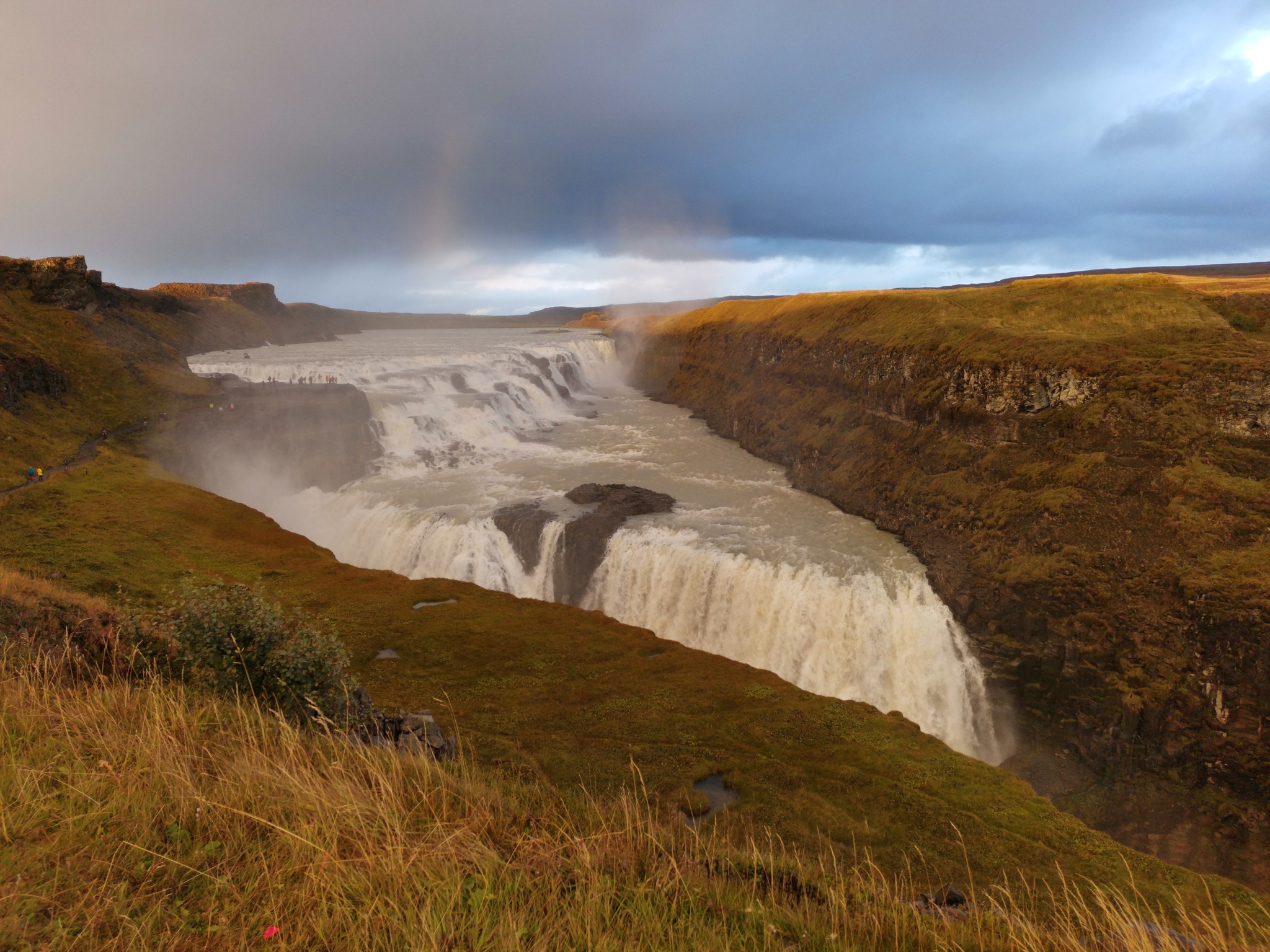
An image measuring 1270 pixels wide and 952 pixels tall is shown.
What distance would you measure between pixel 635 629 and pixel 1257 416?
27.0 meters

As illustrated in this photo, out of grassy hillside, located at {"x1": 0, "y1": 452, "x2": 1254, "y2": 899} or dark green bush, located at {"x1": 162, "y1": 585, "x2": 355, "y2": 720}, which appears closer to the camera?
dark green bush, located at {"x1": 162, "y1": 585, "x2": 355, "y2": 720}

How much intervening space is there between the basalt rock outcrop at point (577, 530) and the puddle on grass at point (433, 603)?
24.3 ft

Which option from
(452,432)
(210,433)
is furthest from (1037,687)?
(210,433)

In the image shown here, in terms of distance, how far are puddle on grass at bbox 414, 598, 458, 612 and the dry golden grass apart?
20.1 metres

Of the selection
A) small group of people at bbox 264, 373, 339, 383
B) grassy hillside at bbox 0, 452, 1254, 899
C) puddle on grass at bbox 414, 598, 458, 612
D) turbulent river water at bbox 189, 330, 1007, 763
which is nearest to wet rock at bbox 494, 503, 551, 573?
turbulent river water at bbox 189, 330, 1007, 763

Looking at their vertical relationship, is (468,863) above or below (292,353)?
below

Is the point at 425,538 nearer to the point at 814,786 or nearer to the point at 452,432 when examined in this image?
the point at 452,432

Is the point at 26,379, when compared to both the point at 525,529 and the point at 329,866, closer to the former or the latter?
the point at 525,529

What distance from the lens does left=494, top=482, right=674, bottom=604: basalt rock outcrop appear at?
3303cm

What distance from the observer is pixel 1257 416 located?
25.4 meters

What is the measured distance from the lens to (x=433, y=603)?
86.8ft

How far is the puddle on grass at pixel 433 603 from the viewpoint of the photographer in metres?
25.9

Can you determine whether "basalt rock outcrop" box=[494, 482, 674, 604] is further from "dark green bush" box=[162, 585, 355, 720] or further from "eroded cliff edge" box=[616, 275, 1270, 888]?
"dark green bush" box=[162, 585, 355, 720]

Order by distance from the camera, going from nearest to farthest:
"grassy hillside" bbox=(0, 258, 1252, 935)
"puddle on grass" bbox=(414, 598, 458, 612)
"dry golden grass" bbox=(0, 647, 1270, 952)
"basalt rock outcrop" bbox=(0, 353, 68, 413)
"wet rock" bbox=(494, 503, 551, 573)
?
1. "dry golden grass" bbox=(0, 647, 1270, 952)
2. "grassy hillside" bbox=(0, 258, 1252, 935)
3. "puddle on grass" bbox=(414, 598, 458, 612)
4. "wet rock" bbox=(494, 503, 551, 573)
5. "basalt rock outcrop" bbox=(0, 353, 68, 413)
